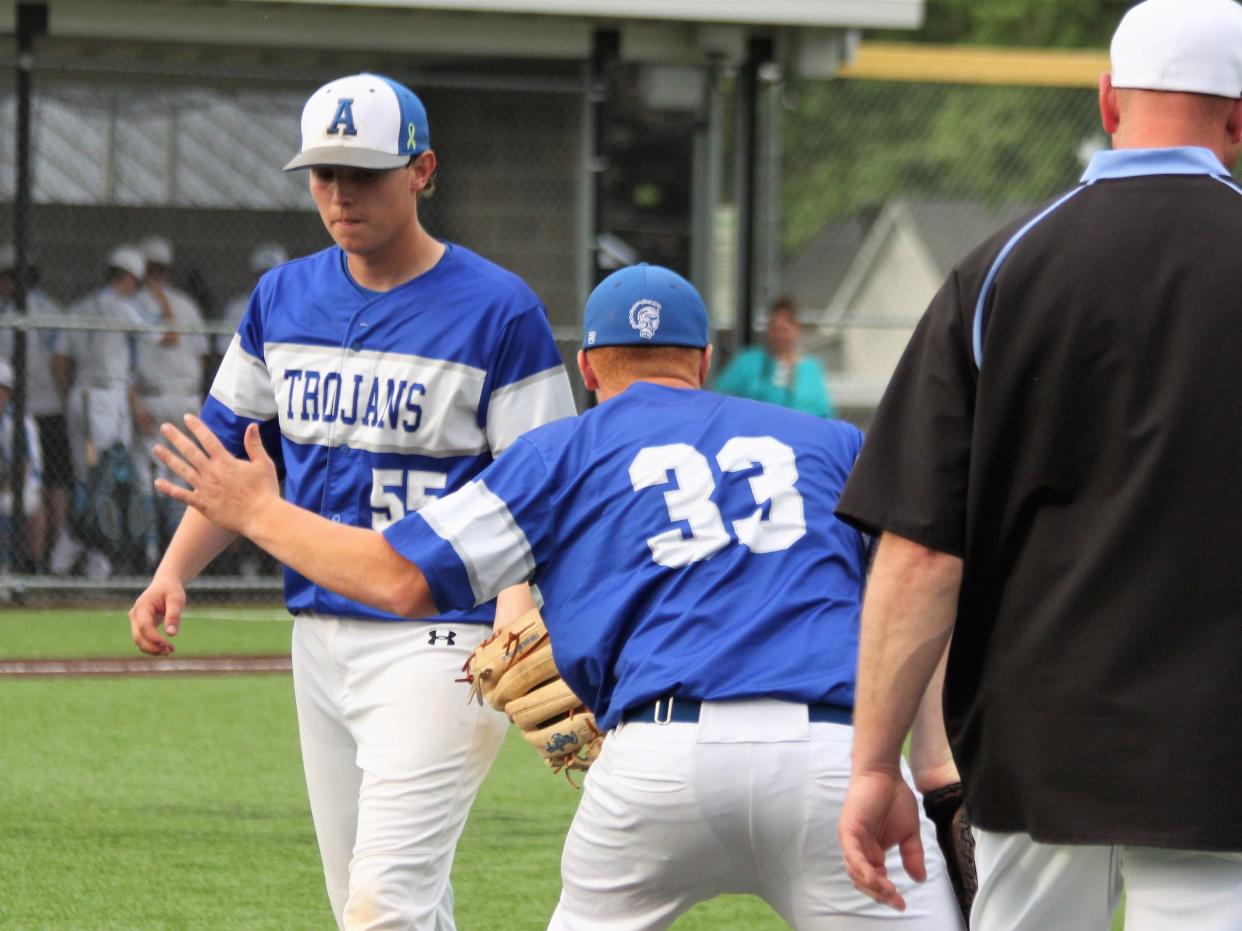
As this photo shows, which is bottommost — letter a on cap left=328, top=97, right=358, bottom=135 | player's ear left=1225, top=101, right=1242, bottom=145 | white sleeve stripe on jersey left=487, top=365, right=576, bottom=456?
white sleeve stripe on jersey left=487, top=365, right=576, bottom=456

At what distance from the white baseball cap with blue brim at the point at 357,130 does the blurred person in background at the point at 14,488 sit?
8966mm

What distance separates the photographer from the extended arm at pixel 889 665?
2.79 m

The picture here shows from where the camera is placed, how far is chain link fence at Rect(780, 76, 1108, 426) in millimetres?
28344

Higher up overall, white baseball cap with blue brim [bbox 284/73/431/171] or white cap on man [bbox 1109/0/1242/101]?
white baseball cap with blue brim [bbox 284/73/431/171]

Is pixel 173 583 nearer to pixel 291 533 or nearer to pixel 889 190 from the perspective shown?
pixel 291 533

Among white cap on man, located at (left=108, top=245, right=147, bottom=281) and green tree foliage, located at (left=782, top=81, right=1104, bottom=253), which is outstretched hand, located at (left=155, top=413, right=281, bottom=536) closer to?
white cap on man, located at (left=108, top=245, right=147, bottom=281)

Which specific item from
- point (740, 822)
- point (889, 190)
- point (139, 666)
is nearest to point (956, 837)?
point (740, 822)

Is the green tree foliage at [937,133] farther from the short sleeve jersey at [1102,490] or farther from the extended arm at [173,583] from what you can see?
the short sleeve jersey at [1102,490]

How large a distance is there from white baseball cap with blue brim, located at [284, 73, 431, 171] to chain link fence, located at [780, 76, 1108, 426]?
60.5 ft

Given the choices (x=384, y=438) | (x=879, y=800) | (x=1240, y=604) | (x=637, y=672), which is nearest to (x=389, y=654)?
(x=384, y=438)

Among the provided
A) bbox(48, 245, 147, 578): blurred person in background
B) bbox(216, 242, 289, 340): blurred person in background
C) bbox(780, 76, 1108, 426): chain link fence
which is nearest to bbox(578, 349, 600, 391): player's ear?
bbox(48, 245, 147, 578): blurred person in background

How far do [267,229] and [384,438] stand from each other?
33.8ft

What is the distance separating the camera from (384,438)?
172 inches

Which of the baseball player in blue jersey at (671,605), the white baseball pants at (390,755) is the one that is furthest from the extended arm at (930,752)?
the white baseball pants at (390,755)
